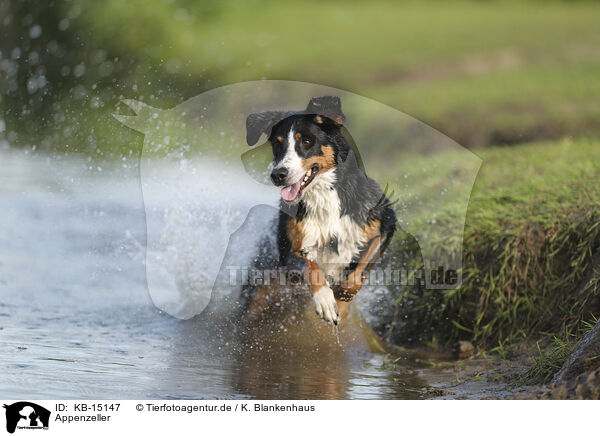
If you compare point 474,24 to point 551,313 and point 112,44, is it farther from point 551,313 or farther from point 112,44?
point 551,313

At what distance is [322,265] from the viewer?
3967mm

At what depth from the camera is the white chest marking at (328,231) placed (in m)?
3.78

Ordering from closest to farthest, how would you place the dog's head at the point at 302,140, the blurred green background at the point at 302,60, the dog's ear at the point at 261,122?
the dog's head at the point at 302,140 < the dog's ear at the point at 261,122 < the blurred green background at the point at 302,60

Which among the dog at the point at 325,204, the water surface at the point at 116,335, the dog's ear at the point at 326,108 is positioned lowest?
the water surface at the point at 116,335

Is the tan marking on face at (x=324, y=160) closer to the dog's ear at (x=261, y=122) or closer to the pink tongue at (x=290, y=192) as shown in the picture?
the pink tongue at (x=290, y=192)

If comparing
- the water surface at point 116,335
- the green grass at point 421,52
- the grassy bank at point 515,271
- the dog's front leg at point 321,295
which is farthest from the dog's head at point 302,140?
the green grass at point 421,52

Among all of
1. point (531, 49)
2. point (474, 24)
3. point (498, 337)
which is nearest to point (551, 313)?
point (498, 337)

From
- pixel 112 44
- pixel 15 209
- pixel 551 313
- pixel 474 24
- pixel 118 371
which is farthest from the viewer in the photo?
pixel 474 24

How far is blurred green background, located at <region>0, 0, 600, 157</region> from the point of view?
8.85 meters

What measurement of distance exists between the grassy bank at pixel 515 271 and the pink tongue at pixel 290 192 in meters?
1.15

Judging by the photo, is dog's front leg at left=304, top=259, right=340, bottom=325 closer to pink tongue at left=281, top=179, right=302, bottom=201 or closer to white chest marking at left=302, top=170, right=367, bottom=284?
white chest marking at left=302, top=170, right=367, bottom=284

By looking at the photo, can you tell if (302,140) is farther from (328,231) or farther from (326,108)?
(328,231)

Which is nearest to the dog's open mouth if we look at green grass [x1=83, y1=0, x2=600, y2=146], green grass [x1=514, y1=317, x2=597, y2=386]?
green grass [x1=514, y1=317, x2=597, y2=386]
